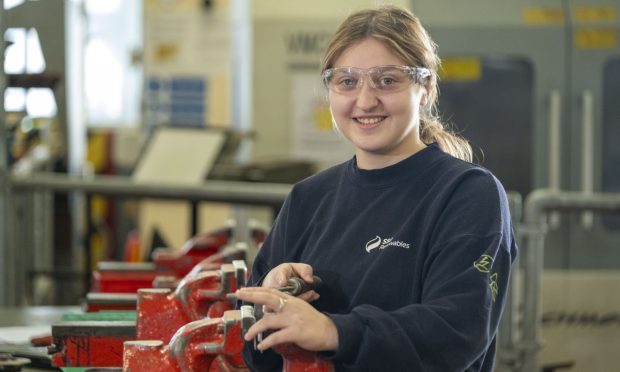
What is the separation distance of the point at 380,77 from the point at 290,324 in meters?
0.46

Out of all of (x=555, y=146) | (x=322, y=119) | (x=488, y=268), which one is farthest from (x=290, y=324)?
(x=322, y=119)

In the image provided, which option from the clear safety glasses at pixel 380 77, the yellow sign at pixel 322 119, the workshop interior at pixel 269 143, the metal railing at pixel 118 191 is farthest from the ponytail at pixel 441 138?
the yellow sign at pixel 322 119

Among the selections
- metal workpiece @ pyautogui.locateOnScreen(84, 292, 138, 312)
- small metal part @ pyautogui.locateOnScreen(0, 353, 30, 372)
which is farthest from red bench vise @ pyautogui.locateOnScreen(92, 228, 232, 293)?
small metal part @ pyautogui.locateOnScreen(0, 353, 30, 372)

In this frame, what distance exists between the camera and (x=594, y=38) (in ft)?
17.3

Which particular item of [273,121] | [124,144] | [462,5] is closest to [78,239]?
[124,144]

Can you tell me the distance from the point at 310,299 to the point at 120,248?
27.1 feet

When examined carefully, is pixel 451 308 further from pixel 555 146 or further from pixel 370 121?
pixel 555 146

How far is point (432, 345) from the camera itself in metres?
1.48

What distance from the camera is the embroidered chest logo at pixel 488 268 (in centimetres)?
154

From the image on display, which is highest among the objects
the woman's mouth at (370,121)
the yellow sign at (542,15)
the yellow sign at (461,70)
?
the yellow sign at (542,15)

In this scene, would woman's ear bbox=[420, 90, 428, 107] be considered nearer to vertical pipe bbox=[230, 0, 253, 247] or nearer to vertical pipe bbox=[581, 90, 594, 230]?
vertical pipe bbox=[581, 90, 594, 230]

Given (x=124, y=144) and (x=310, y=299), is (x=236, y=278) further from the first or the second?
(x=124, y=144)

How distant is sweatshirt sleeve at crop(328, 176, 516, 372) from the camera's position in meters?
1.47

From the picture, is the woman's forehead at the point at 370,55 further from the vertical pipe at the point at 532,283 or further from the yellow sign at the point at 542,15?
the yellow sign at the point at 542,15
